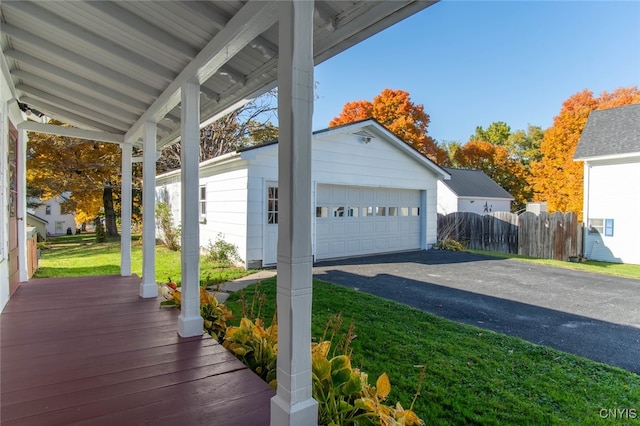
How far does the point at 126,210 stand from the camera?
564 cm

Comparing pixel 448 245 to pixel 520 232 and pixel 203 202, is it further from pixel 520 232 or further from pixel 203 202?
pixel 203 202

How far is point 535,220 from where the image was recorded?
12.1 m

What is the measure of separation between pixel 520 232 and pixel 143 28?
13.4m

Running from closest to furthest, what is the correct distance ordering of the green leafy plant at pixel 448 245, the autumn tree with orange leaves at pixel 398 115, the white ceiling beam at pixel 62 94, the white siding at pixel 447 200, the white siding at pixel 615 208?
the white ceiling beam at pixel 62 94
the white siding at pixel 615 208
the green leafy plant at pixel 448 245
the white siding at pixel 447 200
the autumn tree with orange leaves at pixel 398 115

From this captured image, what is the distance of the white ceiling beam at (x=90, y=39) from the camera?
2533mm

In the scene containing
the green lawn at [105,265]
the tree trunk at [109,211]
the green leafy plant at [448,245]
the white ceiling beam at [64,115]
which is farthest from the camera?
the tree trunk at [109,211]

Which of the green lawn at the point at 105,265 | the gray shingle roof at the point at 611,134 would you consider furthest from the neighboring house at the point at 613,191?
the green lawn at the point at 105,265

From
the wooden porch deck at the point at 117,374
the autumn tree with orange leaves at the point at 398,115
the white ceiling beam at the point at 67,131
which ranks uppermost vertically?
the autumn tree with orange leaves at the point at 398,115

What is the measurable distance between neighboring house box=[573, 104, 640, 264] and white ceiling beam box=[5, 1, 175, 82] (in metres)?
13.6

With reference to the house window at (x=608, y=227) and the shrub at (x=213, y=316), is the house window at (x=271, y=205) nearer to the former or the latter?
the shrub at (x=213, y=316)

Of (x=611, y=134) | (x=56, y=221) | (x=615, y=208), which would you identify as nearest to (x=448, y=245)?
(x=615, y=208)

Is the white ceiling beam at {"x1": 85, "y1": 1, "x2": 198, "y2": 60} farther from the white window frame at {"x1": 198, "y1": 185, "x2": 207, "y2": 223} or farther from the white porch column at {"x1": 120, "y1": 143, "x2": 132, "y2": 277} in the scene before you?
the white window frame at {"x1": 198, "y1": 185, "x2": 207, "y2": 223}

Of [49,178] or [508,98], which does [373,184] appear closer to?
[49,178]

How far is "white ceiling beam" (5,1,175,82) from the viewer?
99.7 inches
